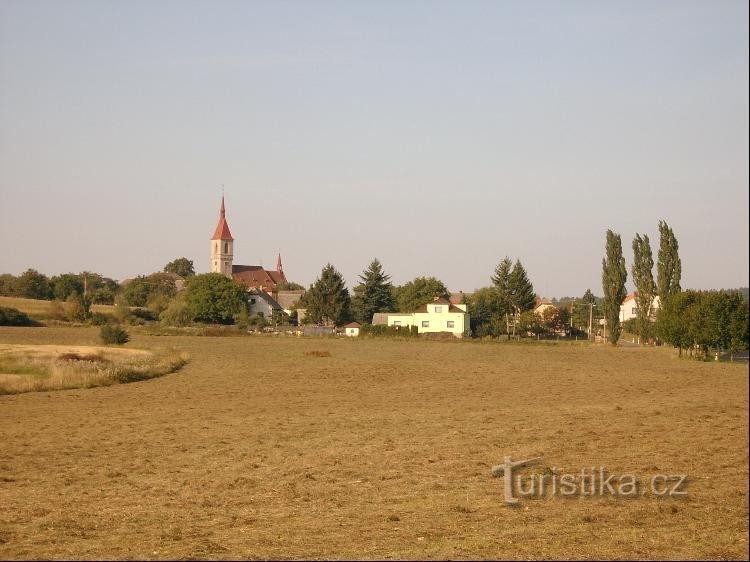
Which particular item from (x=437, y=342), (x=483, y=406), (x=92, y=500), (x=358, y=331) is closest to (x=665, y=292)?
(x=437, y=342)

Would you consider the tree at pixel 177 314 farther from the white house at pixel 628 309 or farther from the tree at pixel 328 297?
the white house at pixel 628 309

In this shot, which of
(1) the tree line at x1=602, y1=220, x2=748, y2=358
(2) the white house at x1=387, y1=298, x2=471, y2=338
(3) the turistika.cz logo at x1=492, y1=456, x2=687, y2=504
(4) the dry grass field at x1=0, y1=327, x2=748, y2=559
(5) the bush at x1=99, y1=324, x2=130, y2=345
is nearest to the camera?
(4) the dry grass field at x1=0, y1=327, x2=748, y2=559

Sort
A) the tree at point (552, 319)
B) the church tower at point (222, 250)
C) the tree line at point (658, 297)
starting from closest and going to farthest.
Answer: the tree line at point (658, 297) → the tree at point (552, 319) → the church tower at point (222, 250)

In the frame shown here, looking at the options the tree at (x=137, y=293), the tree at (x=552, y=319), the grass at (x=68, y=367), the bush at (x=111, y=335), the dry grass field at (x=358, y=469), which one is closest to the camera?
the dry grass field at (x=358, y=469)

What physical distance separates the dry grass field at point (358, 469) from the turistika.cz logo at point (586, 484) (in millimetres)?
263

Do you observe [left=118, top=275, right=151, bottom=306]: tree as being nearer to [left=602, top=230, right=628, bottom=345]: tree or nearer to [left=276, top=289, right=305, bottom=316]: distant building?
[left=276, top=289, right=305, bottom=316]: distant building

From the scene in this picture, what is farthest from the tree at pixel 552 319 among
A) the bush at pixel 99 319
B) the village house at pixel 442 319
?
the bush at pixel 99 319

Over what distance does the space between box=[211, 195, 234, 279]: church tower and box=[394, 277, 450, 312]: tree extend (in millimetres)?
57656

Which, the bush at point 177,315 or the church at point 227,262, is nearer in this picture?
the bush at point 177,315

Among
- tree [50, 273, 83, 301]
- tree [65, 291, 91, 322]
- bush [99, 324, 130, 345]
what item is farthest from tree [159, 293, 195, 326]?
bush [99, 324, 130, 345]

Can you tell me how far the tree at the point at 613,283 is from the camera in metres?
76.8

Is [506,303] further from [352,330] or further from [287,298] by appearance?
[287,298]

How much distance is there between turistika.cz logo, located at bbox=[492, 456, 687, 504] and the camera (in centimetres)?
1266

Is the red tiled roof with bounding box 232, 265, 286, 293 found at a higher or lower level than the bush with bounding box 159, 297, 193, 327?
higher
